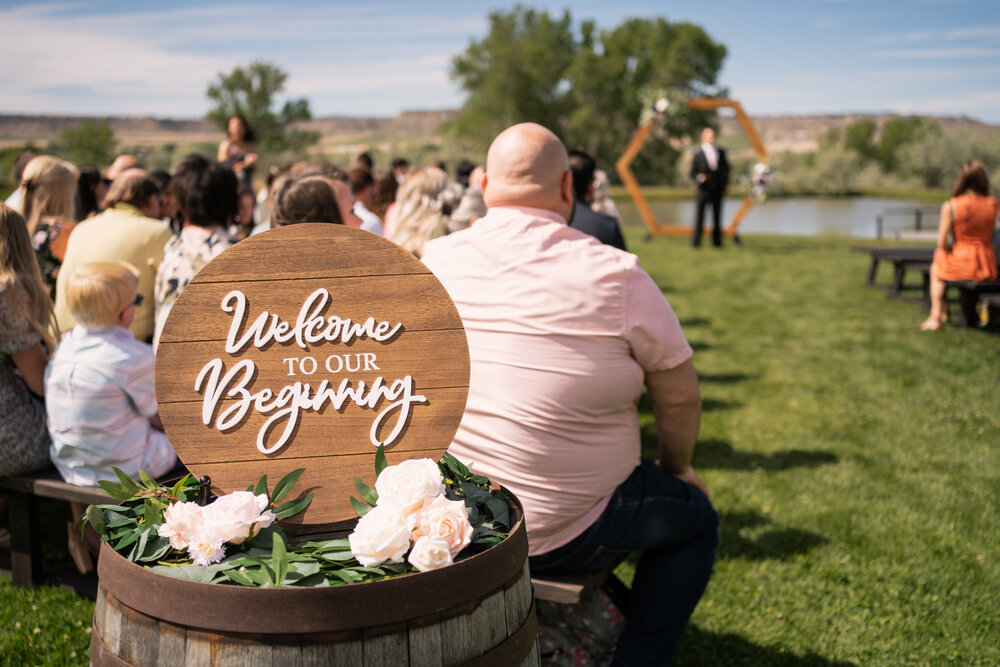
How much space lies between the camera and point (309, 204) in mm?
3441

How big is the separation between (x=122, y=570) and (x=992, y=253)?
9.14 meters

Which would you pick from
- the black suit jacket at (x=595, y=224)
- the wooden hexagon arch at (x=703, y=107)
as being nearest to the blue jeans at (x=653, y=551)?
the black suit jacket at (x=595, y=224)

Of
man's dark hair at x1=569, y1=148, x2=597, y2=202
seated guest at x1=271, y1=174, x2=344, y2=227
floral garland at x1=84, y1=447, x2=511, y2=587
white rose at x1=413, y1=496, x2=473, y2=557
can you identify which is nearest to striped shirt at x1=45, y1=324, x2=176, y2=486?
seated guest at x1=271, y1=174, x2=344, y2=227

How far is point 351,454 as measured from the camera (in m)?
1.61

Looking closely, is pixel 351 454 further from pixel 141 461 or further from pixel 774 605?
pixel 774 605

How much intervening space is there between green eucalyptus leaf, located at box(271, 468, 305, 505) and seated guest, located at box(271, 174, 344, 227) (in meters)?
2.01

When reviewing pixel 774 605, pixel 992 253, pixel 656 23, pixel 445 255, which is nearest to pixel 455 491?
pixel 445 255

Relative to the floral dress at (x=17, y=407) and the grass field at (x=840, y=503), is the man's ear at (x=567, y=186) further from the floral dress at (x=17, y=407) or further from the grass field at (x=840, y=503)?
the floral dress at (x=17, y=407)

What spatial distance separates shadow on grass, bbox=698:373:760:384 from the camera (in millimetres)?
6902

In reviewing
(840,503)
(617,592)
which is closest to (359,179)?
(840,503)

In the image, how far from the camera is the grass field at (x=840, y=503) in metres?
3.09

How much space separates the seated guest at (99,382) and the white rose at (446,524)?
2.05m

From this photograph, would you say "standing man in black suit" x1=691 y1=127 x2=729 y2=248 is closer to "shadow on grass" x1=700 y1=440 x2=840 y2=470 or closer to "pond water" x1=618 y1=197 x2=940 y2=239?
"pond water" x1=618 y1=197 x2=940 y2=239

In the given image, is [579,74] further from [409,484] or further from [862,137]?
[409,484]
